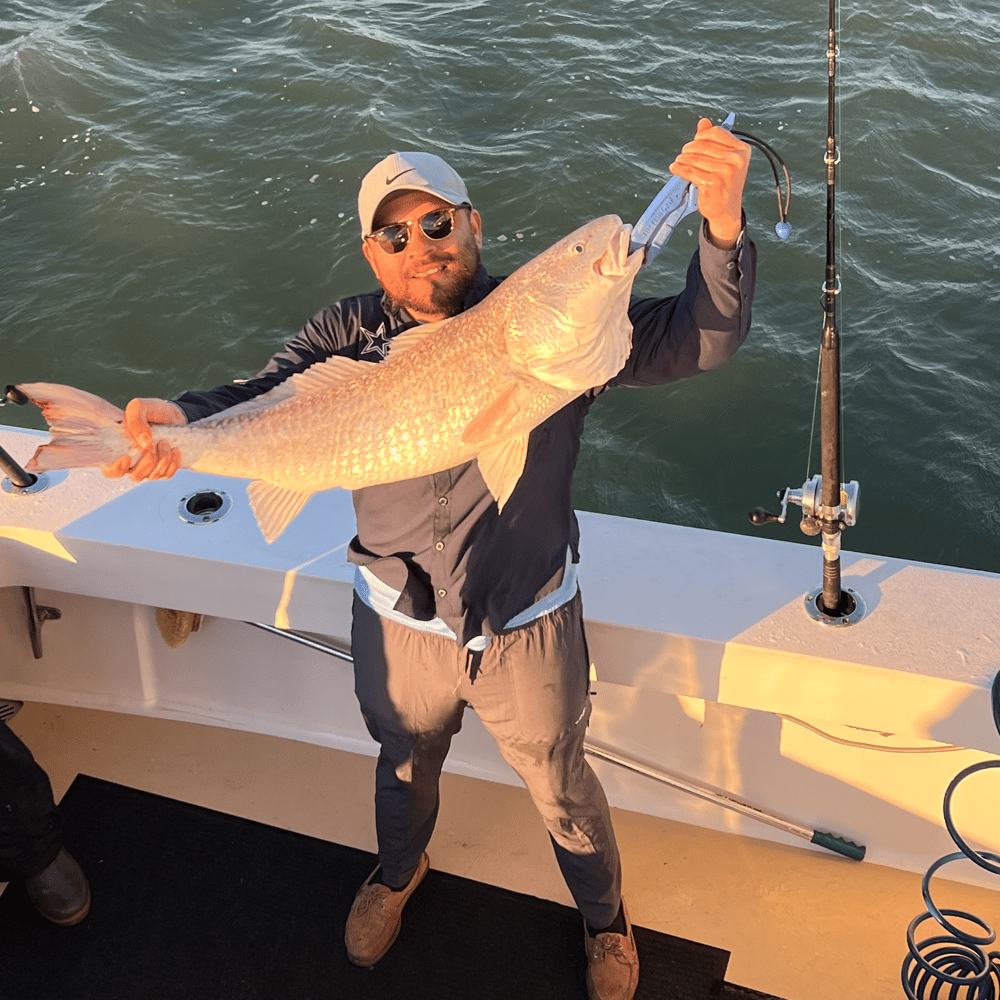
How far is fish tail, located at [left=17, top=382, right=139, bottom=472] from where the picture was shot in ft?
7.78

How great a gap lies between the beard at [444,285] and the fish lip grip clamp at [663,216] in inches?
19.4

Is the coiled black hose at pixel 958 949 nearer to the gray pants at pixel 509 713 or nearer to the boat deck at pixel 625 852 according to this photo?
the boat deck at pixel 625 852

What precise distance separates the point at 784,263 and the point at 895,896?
549 cm

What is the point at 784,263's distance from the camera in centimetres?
783

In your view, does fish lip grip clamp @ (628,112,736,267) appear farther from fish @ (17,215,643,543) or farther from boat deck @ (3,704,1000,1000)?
boat deck @ (3,704,1000,1000)

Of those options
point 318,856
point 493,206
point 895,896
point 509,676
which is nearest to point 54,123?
→ point 493,206

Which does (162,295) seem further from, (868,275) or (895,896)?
(895,896)

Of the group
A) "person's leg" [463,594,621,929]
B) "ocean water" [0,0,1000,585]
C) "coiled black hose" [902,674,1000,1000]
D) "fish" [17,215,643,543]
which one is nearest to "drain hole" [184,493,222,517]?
"fish" [17,215,643,543]

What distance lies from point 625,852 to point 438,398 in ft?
6.80

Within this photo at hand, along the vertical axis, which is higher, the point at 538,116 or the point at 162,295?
the point at 538,116

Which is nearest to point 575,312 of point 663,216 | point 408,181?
point 663,216

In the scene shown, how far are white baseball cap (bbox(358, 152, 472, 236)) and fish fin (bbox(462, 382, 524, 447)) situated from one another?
1.83 feet

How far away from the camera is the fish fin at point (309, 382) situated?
251cm

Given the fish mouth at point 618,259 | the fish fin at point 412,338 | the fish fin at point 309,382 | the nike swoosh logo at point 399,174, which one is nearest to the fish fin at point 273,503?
the fish fin at point 309,382
